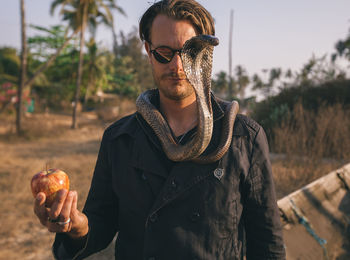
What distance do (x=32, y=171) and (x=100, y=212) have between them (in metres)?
8.52

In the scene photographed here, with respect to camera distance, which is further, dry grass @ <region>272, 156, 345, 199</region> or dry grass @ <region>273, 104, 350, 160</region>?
dry grass @ <region>273, 104, 350, 160</region>

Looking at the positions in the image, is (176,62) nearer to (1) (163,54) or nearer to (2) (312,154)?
(1) (163,54)

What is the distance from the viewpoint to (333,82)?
38.7 ft

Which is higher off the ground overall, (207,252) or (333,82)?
(333,82)

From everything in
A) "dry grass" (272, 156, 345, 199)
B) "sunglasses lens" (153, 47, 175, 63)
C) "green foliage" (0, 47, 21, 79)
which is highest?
"green foliage" (0, 47, 21, 79)

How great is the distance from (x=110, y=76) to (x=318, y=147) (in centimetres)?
2753

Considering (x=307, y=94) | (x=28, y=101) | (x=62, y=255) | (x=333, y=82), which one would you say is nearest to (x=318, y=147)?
(x=307, y=94)

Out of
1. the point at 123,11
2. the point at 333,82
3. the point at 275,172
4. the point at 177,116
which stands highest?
the point at 123,11

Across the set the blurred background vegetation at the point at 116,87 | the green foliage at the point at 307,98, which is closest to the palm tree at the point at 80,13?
the blurred background vegetation at the point at 116,87

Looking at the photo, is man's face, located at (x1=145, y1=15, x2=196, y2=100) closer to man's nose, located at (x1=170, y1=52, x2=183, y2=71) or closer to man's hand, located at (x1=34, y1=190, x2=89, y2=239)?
man's nose, located at (x1=170, y1=52, x2=183, y2=71)

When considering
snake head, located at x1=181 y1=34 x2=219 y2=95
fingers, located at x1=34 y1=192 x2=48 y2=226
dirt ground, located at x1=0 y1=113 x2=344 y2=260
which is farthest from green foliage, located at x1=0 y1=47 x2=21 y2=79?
fingers, located at x1=34 y1=192 x2=48 y2=226

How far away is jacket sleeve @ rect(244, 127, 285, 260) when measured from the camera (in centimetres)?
159

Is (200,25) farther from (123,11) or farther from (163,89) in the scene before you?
(123,11)

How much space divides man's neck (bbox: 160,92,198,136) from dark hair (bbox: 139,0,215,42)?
1.43ft
